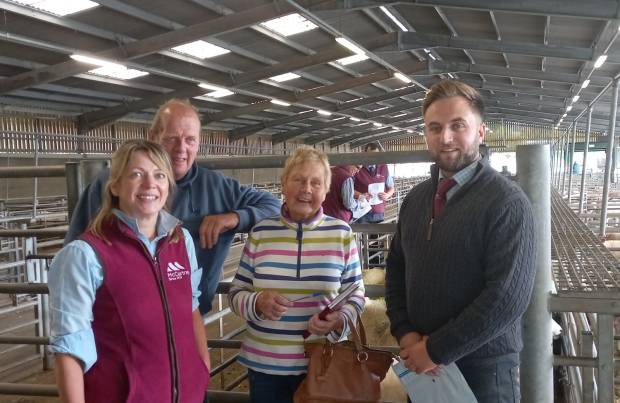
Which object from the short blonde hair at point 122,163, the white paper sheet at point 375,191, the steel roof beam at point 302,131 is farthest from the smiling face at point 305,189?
the steel roof beam at point 302,131

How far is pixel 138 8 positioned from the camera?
8.76 meters

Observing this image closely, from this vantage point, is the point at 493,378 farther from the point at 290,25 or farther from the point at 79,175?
the point at 290,25

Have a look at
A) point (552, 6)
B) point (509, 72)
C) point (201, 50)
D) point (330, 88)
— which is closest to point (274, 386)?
point (552, 6)

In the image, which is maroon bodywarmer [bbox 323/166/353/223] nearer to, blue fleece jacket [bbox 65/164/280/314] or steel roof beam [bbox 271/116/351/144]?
blue fleece jacket [bbox 65/164/280/314]

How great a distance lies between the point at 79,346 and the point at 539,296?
1433 millimetres

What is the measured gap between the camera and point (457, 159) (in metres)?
1.69

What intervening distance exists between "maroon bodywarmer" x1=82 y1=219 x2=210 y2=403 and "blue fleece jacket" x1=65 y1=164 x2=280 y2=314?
519 mm

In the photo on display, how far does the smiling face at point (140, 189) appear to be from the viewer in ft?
→ 5.40

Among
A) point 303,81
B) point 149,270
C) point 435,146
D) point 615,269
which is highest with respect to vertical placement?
point 303,81

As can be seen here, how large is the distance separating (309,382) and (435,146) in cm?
87

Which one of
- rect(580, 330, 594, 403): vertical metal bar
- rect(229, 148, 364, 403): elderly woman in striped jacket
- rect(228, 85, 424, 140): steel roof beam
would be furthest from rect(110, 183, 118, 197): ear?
rect(228, 85, 424, 140): steel roof beam

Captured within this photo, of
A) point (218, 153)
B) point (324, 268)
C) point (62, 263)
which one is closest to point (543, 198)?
point (324, 268)

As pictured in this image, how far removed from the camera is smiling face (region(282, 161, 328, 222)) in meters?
1.95

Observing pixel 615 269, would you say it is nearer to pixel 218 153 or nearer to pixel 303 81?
pixel 303 81
